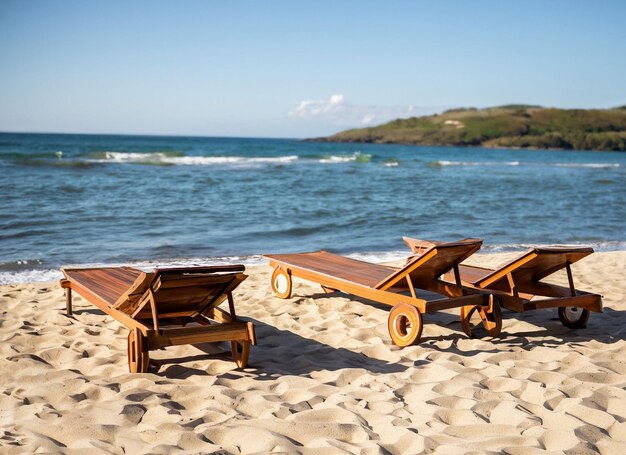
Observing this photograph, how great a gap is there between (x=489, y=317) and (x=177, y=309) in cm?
283

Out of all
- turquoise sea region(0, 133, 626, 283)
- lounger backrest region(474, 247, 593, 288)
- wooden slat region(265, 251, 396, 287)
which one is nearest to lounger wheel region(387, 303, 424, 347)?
wooden slat region(265, 251, 396, 287)

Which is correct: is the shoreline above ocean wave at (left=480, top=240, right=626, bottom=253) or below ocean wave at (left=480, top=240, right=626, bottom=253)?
below

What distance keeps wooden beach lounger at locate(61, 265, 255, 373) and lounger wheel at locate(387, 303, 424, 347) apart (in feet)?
4.56

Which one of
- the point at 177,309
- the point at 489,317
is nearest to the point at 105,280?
the point at 177,309

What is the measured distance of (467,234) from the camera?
1414 cm

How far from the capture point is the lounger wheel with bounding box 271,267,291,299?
7.46m

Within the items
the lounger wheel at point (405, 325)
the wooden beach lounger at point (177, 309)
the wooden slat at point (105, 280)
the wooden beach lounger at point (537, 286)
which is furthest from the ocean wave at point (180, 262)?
the lounger wheel at point (405, 325)

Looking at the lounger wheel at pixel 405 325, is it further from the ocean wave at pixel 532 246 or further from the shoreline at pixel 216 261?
the ocean wave at pixel 532 246

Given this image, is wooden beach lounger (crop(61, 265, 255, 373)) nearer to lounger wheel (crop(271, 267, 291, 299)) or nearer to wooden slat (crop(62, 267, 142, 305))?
wooden slat (crop(62, 267, 142, 305))

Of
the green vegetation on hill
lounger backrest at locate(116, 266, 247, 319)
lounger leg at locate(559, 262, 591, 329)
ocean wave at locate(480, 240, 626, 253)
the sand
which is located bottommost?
ocean wave at locate(480, 240, 626, 253)

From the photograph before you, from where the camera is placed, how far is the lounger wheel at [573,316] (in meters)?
6.35

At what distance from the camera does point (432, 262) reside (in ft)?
19.3

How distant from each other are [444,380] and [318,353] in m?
1.20

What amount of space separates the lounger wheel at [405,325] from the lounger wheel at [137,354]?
215cm
